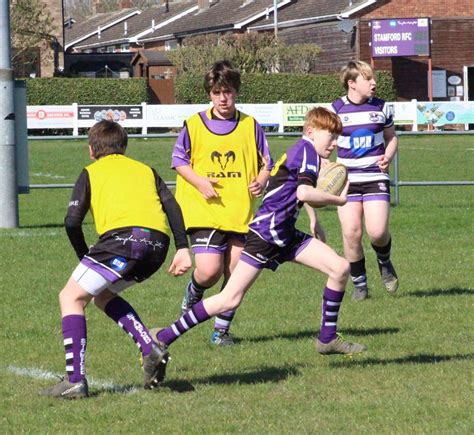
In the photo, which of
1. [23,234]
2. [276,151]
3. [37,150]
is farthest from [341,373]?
[37,150]

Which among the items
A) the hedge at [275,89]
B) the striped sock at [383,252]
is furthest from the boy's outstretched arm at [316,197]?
the hedge at [275,89]

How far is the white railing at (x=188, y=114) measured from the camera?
125 feet

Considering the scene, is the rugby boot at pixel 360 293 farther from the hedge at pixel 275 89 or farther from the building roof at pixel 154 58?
the building roof at pixel 154 58

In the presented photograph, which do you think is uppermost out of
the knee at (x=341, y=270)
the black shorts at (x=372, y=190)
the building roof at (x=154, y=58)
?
the building roof at (x=154, y=58)

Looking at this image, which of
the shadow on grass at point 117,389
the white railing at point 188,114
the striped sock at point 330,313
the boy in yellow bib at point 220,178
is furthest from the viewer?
the white railing at point 188,114

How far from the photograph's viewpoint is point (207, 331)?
9.20m

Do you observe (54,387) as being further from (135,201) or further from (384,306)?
(384,306)

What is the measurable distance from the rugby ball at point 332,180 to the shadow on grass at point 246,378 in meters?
1.15

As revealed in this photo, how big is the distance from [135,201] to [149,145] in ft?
98.1

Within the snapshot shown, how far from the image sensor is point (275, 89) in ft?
164

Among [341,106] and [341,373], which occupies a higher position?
[341,106]

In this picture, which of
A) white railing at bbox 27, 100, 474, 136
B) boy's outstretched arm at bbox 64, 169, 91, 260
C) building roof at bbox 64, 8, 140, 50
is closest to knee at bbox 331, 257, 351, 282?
boy's outstretched arm at bbox 64, 169, 91, 260

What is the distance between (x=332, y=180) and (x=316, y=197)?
0.75 feet

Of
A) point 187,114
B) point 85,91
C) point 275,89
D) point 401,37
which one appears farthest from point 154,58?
point 187,114
